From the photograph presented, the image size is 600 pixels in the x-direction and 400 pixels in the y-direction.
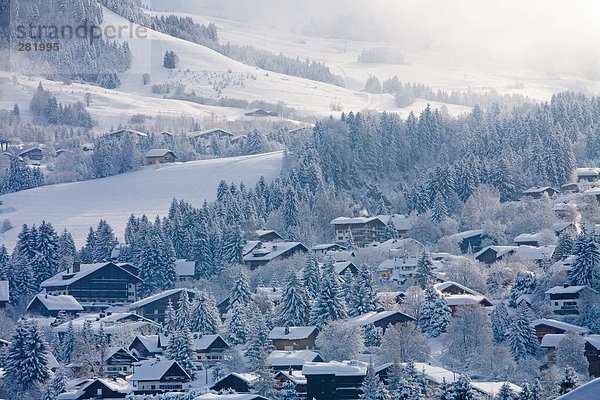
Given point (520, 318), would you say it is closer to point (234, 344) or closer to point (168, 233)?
point (234, 344)

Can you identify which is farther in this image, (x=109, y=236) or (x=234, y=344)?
(x=109, y=236)

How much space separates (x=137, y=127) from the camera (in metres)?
184

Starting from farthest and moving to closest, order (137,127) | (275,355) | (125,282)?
1. (137,127)
2. (125,282)
3. (275,355)

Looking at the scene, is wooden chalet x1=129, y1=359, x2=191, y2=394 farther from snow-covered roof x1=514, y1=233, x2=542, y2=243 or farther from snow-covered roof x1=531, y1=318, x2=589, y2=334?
snow-covered roof x1=514, y1=233, x2=542, y2=243

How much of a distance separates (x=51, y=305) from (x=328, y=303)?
19843mm

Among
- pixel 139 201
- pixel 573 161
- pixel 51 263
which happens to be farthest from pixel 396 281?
pixel 139 201

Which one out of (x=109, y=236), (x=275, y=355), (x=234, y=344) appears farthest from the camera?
(x=109, y=236)

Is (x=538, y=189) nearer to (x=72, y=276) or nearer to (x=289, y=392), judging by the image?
(x=72, y=276)

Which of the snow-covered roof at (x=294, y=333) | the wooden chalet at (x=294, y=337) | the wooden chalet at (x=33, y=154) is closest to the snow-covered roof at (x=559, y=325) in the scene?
the wooden chalet at (x=294, y=337)

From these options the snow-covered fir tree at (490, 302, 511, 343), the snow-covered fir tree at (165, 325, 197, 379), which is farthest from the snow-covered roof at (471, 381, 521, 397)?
the snow-covered fir tree at (165, 325, 197, 379)

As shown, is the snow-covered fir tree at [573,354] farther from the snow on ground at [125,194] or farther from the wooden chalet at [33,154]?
the wooden chalet at [33,154]

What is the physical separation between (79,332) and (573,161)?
1971 inches

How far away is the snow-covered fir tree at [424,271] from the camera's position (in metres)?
88.8

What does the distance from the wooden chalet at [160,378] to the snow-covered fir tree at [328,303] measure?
29.5 ft
